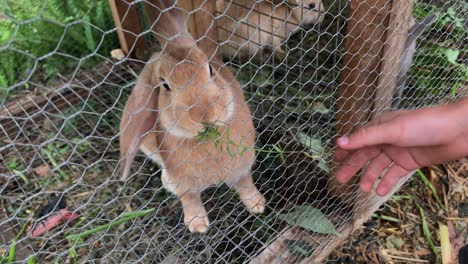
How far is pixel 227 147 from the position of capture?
3.96 feet

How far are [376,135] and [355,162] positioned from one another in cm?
21

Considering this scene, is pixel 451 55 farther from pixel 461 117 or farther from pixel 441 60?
pixel 461 117

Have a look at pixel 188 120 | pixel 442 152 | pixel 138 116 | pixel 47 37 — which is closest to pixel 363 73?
pixel 442 152

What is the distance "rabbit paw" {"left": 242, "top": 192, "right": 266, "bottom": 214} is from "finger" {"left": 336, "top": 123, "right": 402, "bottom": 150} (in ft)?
1.49

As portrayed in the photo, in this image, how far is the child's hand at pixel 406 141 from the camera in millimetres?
1082

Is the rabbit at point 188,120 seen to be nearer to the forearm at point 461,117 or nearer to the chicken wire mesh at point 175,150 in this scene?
the chicken wire mesh at point 175,150

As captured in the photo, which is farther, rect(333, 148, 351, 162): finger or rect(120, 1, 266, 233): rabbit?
rect(333, 148, 351, 162): finger

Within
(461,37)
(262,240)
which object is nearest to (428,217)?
(262,240)

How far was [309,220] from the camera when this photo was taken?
1.45 m

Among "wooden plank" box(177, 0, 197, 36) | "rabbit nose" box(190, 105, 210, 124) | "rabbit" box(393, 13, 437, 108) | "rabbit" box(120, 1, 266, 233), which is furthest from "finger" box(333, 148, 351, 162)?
"wooden plank" box(177, 0, 197, 36)

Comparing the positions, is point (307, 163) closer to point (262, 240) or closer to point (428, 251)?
point (262, 240)

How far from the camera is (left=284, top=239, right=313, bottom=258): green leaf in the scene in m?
1.40

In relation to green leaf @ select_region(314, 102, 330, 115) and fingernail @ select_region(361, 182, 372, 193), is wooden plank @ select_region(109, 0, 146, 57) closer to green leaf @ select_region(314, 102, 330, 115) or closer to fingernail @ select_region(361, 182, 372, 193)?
green leaf @ select_region(314, 102, 330, 115)

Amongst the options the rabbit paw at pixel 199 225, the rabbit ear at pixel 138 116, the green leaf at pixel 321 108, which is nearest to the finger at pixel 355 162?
the green leaf at pixel 321 108
